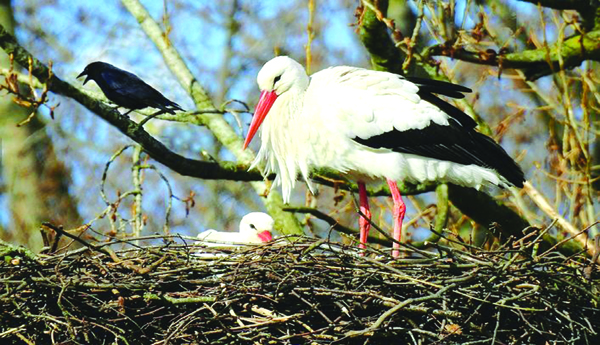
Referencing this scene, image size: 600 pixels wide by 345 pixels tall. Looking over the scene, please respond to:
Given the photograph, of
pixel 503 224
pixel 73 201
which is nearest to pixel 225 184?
pixel 73 201

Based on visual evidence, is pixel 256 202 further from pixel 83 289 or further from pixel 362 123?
pixel 83 289

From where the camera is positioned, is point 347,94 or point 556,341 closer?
point 556,341

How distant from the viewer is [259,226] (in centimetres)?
705

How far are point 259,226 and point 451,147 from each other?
4.66 feet

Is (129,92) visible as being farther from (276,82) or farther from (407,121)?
(407,121)

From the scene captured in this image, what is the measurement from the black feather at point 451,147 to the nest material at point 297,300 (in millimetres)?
1698

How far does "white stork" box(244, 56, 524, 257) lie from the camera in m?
6.57

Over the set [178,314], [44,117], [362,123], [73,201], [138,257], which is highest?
[44,117]

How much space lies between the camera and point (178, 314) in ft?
16.0

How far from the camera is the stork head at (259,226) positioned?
23.0 feet

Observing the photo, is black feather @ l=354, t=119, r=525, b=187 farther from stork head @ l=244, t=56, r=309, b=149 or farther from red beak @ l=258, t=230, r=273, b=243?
red beak @ l=258, t=230, r=273, b=243

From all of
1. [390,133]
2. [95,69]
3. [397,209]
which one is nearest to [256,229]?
[397,209]

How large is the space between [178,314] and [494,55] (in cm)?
301

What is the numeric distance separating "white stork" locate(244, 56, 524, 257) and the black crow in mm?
857
